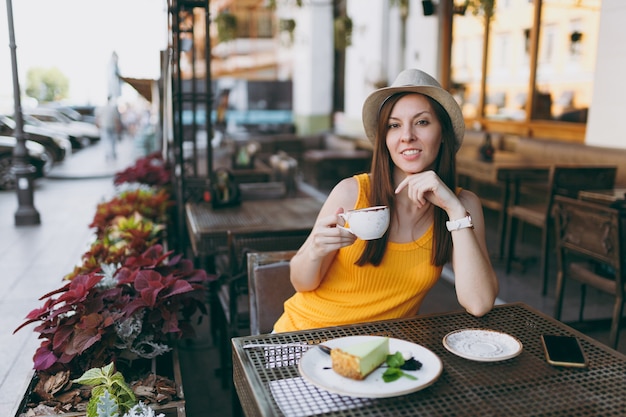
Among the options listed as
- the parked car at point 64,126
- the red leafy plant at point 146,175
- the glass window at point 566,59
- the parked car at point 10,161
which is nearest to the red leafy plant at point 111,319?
the red leafy plant at point 146,175

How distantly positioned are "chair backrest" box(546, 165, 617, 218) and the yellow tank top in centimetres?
314

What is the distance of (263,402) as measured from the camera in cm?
128

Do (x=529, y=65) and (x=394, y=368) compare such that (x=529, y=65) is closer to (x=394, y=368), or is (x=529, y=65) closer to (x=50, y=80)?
(x=394, y=368)

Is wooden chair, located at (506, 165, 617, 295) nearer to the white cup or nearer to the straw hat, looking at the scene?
the straw hat

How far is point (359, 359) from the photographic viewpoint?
1309 mm

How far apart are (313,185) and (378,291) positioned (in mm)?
8745

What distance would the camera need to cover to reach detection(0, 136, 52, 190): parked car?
11.1m

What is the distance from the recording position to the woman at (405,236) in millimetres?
1845

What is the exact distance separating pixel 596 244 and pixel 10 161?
1107 centimetres

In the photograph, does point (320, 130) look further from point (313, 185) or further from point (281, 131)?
point (313, 185)

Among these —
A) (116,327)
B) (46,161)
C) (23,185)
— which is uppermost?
(116,327)

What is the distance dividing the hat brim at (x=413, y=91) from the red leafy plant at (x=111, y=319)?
0.93 metres

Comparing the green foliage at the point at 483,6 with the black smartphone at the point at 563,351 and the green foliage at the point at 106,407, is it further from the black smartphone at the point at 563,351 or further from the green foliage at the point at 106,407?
the green foliage at the point at 106,407

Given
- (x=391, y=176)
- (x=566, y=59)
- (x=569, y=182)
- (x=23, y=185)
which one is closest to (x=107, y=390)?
(x=391, y=176)
